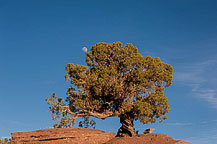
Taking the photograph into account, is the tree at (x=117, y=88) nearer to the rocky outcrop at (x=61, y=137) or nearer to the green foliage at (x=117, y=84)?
the green foliage at (x=117, y=84)

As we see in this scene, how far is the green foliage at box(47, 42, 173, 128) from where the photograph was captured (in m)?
28.9

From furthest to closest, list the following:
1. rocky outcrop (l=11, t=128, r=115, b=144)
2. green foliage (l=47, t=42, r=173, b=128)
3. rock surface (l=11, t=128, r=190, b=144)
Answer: green foliage (l=47, t=42, r=173, b=128)
rocky outcrop (l=11, t=128, r=115, b=144)
rock surface (l=11, t=128, r=190, b=144)

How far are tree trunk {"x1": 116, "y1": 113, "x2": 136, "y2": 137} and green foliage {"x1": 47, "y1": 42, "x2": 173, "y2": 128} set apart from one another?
81 centimetres

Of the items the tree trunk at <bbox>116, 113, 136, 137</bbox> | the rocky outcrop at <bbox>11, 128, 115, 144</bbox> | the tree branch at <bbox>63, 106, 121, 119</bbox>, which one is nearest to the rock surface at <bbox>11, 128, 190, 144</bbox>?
the rocky outcrop at <bbox>11, 128, 115, 144</bbox>

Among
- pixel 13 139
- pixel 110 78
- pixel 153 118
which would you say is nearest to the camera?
pixel 13 139

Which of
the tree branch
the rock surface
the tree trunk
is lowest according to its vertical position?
the rock surface

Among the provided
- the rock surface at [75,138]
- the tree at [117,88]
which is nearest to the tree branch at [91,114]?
the tree at [117,88]

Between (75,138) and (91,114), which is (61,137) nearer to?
(75,138)

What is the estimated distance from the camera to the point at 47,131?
70.3ft

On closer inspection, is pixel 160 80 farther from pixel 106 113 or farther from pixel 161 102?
pixel 106 113

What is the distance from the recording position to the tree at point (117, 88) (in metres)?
28.9

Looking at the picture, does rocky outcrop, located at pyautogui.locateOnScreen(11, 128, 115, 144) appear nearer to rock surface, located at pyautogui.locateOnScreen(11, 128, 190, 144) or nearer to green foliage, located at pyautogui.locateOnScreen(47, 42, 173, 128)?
rock surface, located at pyautogui.locateOnScreen(11, 128, 190, 144)

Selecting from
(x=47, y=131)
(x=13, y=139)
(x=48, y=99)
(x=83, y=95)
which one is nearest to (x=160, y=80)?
(x=83, y=95)

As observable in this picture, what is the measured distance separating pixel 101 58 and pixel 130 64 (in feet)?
11.9
